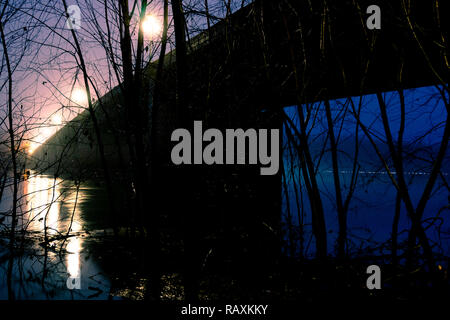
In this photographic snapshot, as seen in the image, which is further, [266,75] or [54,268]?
[54,268]

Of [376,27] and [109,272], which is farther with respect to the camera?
[109,272]

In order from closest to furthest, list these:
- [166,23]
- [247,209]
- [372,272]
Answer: [166,23]
[372,272]
[247,209]

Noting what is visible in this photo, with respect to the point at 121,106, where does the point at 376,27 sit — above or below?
above

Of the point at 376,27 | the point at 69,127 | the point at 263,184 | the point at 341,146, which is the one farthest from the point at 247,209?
the point at 376,27

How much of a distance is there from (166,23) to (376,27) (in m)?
1.64

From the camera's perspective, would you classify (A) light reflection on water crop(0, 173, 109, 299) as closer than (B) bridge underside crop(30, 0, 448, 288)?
No

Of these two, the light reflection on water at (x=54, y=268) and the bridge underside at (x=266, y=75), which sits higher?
the bridge underside at (x=266, y=75)

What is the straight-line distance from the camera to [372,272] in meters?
2.59

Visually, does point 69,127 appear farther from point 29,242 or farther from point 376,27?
point 376,27

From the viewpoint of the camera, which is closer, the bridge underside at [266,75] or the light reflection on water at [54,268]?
the bridge underside at [266,75]

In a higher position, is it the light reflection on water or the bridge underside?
the bridge underside

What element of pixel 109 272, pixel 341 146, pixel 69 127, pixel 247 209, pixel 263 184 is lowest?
pixel 109 272

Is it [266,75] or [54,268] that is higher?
[266,75]
